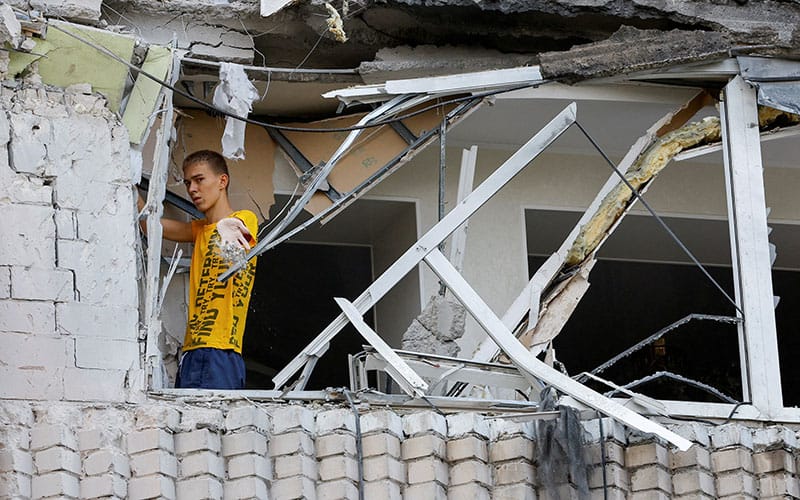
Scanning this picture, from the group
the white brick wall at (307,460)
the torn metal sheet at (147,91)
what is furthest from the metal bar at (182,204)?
the white brick wall at (307,460)

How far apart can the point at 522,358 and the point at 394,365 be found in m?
0.73

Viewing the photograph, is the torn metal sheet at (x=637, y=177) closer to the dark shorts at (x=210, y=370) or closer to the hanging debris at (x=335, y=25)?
the hanging debris at (x=335, y=25)

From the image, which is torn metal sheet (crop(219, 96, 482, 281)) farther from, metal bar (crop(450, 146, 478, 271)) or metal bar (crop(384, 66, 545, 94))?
metal bar (crop(450, 146, 478, 271))

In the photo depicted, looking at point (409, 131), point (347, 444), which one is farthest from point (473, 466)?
point (409, 131)

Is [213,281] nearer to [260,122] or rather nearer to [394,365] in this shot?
[260,122]

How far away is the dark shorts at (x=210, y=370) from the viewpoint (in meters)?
10.5

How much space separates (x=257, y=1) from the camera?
440 inches

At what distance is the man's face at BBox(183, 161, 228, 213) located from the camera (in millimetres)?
11023

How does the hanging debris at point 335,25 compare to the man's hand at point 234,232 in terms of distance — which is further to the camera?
the hanging debris at point 335,25

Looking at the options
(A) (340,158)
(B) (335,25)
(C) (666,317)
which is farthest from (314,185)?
(C) (666,317)

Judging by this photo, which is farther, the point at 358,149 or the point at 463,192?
the point at 358,149

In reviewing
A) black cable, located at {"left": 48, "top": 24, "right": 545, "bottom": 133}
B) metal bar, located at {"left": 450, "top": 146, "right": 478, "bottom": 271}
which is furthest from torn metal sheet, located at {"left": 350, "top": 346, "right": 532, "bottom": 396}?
black cable, located at {"left": 48, "top": 24, "right": 545, "bottom": 133}

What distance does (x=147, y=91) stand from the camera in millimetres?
10336

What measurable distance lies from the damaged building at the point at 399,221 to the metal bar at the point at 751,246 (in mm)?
16
